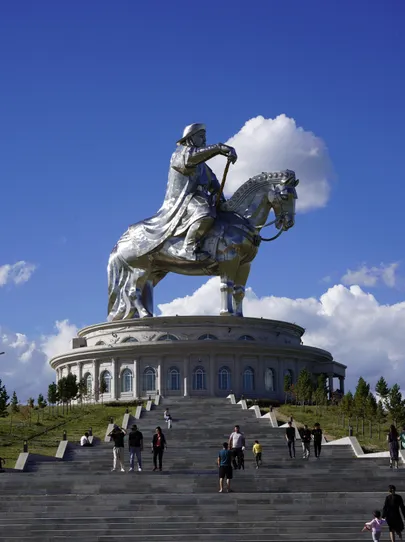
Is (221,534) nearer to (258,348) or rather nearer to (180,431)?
(180,431)

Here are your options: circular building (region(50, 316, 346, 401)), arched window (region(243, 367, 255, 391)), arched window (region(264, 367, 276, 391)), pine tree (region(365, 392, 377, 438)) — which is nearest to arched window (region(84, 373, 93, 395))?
circular building (region(50, 316, 346, 401))

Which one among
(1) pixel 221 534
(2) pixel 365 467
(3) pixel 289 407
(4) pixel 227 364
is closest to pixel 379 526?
(1) pixel 221 534

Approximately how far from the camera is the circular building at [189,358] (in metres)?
61.8

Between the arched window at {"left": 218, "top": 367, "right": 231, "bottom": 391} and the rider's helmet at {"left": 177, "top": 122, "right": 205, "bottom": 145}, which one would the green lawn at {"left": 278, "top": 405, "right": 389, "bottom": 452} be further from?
the rider's helmet at {"left": 177, "top": 122, "right": 205, "bottom": 145}

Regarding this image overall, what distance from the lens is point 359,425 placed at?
5088cm

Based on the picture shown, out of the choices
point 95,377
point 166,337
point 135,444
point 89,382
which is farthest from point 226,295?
point 135,444

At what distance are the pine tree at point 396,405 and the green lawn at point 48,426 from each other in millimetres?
12720

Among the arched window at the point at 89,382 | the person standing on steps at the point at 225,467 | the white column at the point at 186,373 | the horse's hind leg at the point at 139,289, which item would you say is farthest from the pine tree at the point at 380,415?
the person standing on steps at the point at 225,467

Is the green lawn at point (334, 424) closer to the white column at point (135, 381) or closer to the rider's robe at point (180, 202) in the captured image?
the white column at point (135, 381)

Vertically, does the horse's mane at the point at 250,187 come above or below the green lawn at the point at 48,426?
above

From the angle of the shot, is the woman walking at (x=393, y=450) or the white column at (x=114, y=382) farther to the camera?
the white column at (x=114, y=382)

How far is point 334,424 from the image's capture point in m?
48.3

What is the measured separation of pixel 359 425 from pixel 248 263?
1547cm

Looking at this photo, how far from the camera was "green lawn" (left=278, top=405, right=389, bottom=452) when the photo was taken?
42281 mm
